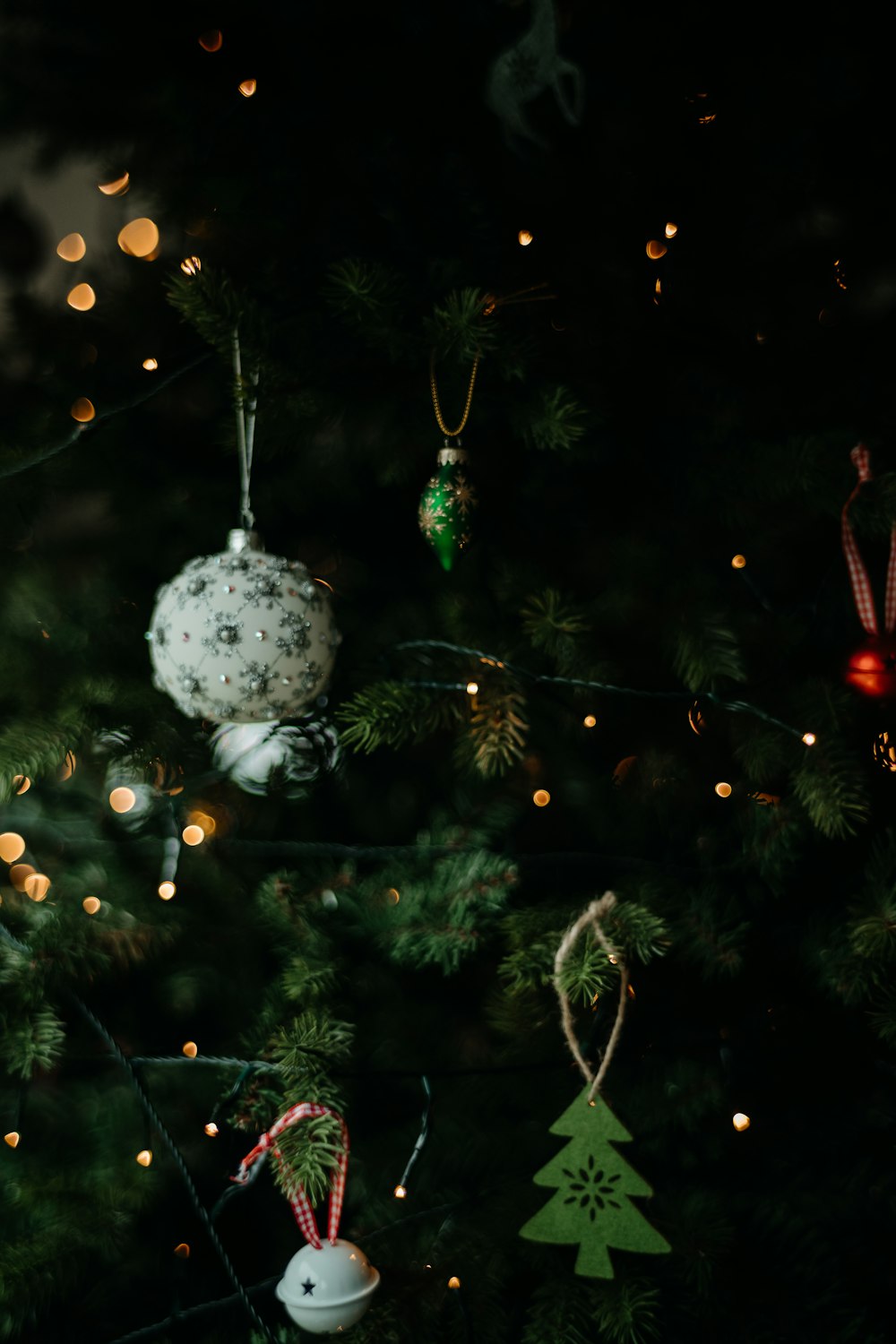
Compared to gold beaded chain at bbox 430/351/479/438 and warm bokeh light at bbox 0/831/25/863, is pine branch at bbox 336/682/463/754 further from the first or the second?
warm bokeh light at bbox 0/831/25/863

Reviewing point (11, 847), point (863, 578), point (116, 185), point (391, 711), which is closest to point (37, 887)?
point (11, 847)

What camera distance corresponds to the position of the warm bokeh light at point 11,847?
81 centimetres

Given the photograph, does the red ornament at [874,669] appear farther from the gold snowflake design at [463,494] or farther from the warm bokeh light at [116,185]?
the warm bokeh light at [116,185]

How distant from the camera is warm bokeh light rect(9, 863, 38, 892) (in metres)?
0.84

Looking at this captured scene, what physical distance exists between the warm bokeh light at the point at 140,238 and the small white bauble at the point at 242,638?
268mm

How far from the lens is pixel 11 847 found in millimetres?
807

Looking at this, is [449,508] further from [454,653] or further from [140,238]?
[140,238]

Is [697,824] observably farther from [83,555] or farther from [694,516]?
[83,555]

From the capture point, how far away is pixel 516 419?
74cm

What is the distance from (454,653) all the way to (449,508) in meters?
0.12


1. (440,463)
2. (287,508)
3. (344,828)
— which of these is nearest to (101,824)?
(344,828)

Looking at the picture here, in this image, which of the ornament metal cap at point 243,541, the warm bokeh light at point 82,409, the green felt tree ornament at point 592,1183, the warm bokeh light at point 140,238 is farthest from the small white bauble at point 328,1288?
the warm bokeh light at point 140,238

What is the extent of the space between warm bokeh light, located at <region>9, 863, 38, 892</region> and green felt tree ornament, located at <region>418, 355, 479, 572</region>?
0.42m

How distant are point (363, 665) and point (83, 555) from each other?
0.25 meters
